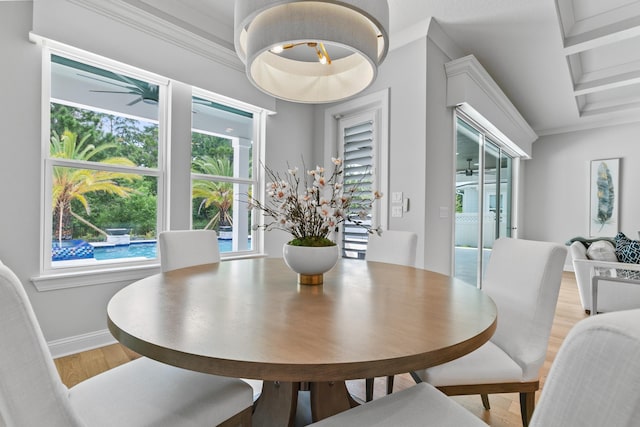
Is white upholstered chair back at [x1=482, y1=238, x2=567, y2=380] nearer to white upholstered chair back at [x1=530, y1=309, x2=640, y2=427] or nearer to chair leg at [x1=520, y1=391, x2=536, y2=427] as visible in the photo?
chair leg at [x1=520, y1=391, x2=536, y2=427]

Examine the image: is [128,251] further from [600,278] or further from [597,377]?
[600,278]

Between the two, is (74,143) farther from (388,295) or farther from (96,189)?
(388,295)

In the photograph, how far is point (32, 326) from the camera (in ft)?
1.83

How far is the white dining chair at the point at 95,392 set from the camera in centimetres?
53

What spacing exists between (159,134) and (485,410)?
10.0 feet

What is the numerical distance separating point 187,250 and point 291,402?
1.12 m

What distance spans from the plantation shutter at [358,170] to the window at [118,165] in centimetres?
131

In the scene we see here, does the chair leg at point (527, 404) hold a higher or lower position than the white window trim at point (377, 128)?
lower

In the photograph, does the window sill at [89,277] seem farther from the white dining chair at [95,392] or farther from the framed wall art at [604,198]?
the framed wall art at [604,198]

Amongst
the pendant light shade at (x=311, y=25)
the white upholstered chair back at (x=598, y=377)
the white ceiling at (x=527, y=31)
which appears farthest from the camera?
the white ceiling at (x=527, y=31)

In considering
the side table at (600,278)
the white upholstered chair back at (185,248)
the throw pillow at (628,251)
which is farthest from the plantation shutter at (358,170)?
the throw pillow at (628,251)

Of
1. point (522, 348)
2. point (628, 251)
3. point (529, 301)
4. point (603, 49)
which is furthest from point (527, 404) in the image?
point (603, 49)

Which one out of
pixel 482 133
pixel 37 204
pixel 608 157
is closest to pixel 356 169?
pixel 482 133

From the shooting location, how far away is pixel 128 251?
2.55 m
